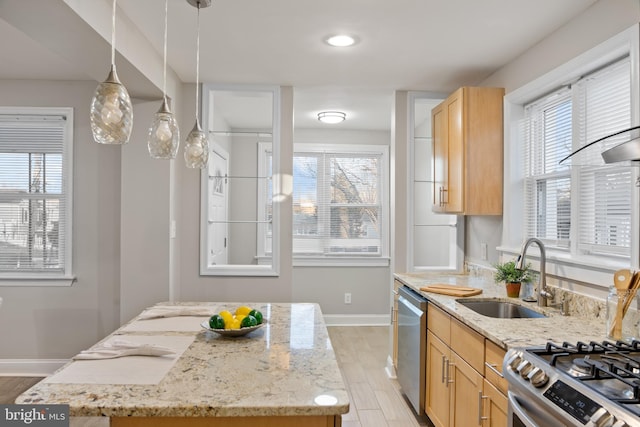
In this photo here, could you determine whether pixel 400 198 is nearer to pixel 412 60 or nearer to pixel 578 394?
pixel 412 60

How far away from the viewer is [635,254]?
6.18 ft

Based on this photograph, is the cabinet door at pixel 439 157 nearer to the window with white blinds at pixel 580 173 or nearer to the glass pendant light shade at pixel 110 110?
the window with white blinds at pixel 580 173

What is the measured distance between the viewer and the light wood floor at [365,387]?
291 centimetres

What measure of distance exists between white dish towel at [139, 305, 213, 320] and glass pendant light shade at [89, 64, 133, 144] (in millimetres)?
1112

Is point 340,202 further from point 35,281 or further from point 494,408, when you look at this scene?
point 494,408

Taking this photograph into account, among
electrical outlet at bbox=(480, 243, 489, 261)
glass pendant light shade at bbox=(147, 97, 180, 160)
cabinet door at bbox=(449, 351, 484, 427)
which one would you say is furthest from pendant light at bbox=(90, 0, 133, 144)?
electrical outlet at bbox=(480, 243, 489, 261)

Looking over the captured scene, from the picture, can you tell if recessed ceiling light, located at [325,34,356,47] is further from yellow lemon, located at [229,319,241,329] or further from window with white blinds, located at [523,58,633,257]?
yellow lemon, located at [229,319,241,329]

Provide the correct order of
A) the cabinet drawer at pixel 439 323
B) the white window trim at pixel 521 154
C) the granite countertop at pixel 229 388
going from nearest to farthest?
1. the granite countertop at pixel 229 388
2. the white window trim at pixel 521 154
3. the cabinet drawer at pixel 439 323

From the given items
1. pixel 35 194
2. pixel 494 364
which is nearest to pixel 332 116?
pixel 35 194

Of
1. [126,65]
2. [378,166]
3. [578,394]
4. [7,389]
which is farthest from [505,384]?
[378,166]

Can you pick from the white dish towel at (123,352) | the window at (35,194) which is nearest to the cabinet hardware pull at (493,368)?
the white dish towel at (123,352)

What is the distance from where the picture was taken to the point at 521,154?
3031 millimetres

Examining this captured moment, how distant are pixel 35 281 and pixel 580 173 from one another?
164 inches

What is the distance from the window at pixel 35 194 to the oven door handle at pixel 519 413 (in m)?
3.55
